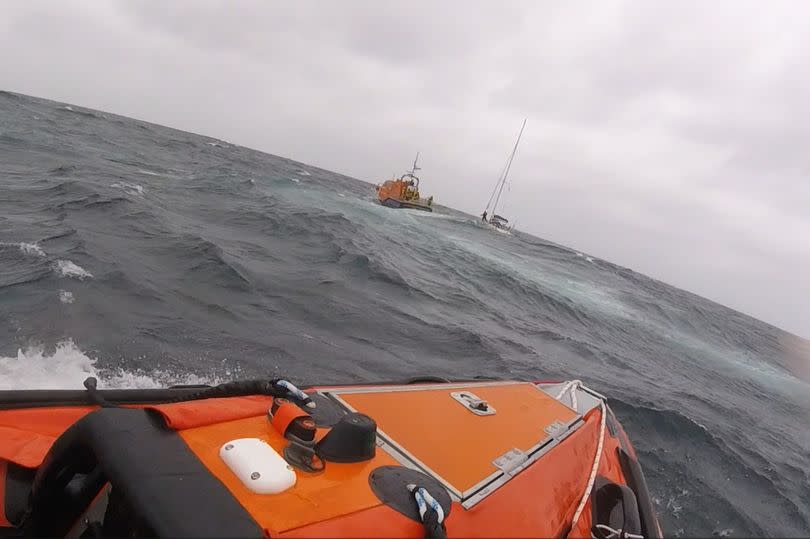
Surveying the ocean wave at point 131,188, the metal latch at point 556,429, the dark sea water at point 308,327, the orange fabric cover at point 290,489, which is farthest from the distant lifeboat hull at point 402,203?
the orange fabric cover at point 290,489

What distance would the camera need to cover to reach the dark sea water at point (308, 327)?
5.66m

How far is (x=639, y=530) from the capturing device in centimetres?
272

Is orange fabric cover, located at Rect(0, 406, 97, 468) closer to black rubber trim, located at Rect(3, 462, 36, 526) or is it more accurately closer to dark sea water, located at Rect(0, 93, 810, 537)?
black rubber trim, located at Rect(3, 462, 36, 526)

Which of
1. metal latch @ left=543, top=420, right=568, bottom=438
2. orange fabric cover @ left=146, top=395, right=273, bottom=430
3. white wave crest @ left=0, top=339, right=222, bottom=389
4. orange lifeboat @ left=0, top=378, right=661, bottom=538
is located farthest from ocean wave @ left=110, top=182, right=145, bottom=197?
metal latch @ left=543, top=420, right=568, bottom=438

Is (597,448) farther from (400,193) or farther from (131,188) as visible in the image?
(400,193)

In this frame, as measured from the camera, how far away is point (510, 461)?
2.84 metres

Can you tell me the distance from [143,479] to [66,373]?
155 inches

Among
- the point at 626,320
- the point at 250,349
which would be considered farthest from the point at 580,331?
the point at 250,349

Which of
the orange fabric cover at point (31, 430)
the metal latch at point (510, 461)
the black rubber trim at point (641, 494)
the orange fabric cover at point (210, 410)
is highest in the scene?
the orange fabric cover at point (210, 410)

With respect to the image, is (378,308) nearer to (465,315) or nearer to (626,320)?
(465,315)

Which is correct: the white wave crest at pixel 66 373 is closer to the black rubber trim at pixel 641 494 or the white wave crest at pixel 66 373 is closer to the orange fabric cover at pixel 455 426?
the orange fabric cover at pixel 455 426

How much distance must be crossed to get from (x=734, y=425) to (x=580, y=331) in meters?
5.76

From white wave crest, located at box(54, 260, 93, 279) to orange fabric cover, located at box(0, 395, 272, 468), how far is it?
17.4 feet

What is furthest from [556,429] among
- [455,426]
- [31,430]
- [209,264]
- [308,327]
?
[209,264]
